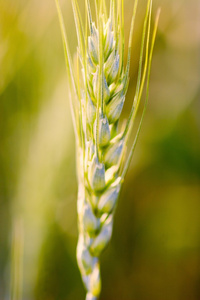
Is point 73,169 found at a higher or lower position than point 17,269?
higher

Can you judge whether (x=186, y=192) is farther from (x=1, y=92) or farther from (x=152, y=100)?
(x=1, y=92)

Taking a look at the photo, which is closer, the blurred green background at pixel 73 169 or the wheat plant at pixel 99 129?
the wheat plant at pixel 99 129

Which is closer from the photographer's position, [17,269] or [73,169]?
[17,269]

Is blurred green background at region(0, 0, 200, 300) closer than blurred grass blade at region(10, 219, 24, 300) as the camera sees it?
No

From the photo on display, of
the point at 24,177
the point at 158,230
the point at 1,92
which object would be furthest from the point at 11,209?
the point at 158,230

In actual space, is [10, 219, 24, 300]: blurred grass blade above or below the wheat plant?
below

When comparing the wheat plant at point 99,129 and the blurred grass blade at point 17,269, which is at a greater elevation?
the wheat plant at point 99,129
